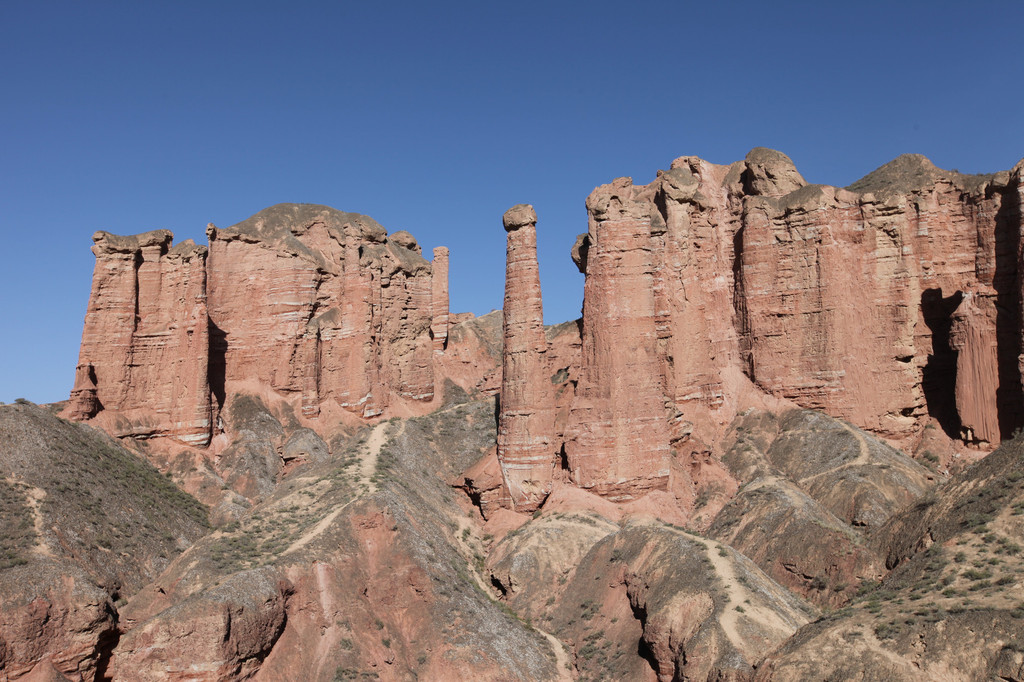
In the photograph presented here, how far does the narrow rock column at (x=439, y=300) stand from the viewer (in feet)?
231

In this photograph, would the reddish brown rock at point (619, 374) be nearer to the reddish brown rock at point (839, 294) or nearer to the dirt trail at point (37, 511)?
the reddish brown rock at point (839, 294)

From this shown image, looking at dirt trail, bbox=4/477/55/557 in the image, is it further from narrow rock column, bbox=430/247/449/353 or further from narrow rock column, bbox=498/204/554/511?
narrow rock column, bbox=430/247/449/353

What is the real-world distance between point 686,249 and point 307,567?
26.5 m

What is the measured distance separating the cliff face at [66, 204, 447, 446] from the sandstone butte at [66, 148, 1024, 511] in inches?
5.0

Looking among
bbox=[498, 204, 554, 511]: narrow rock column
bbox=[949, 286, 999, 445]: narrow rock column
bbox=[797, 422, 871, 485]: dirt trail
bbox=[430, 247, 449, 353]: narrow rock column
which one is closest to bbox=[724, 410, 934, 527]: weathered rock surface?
bbox=[797, 422, 871, 485]: dirt trail

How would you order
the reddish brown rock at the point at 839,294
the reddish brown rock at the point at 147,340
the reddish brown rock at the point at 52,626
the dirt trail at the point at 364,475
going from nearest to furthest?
the reddish brown rock at the point at 52,626 → the dirt trail at the point at 364,475 → the reddish brown rock at the point at 839,294 → the reddish brown rock at the point at 147,340

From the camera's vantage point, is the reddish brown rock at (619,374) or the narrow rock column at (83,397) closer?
the reddish brown rock at (619,374)

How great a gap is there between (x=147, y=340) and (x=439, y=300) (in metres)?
24.2

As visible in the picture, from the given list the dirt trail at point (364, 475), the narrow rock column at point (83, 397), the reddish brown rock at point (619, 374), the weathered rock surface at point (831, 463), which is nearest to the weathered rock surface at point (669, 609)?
the reddish brown rock at point (619, 374)

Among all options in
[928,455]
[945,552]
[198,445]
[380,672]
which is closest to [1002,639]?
[945,552]

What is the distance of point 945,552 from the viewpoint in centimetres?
2762

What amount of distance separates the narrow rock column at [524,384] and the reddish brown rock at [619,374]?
1.51 m

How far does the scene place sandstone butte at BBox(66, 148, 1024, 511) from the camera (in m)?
41.5

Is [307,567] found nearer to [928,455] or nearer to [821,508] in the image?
[821,508]
